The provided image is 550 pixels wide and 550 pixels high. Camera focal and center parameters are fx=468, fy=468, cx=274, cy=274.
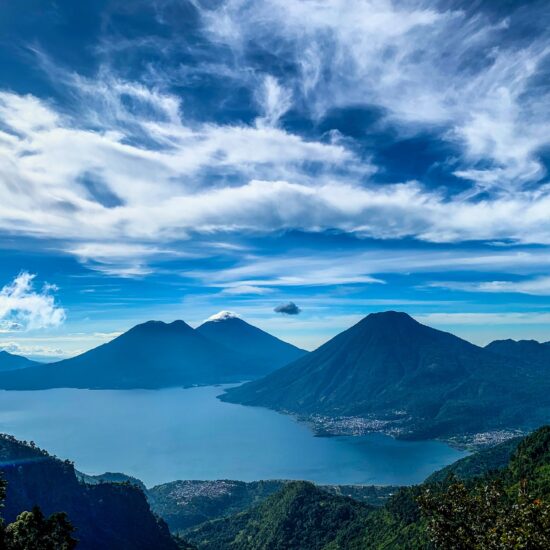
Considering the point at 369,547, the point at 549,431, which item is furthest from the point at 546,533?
the point at 549,431

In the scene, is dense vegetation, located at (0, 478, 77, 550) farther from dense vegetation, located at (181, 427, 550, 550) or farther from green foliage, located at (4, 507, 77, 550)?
dense vegetation, located at (181, 427, 550, 550)

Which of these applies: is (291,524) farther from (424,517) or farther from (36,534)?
(36,534)

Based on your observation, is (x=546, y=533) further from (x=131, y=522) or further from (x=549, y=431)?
(x=131, y=522)

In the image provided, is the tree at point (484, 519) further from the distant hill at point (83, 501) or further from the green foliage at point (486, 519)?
the distant hill at point (83, 501)

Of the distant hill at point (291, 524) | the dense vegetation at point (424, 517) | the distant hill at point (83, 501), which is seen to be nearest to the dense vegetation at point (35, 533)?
the dense vegetation at point (424, 517)

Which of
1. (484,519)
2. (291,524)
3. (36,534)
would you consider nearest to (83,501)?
(291,524)

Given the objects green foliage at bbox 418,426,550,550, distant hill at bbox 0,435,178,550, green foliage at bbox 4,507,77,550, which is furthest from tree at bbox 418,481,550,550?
distant hill at bbox 0,435,178,550
